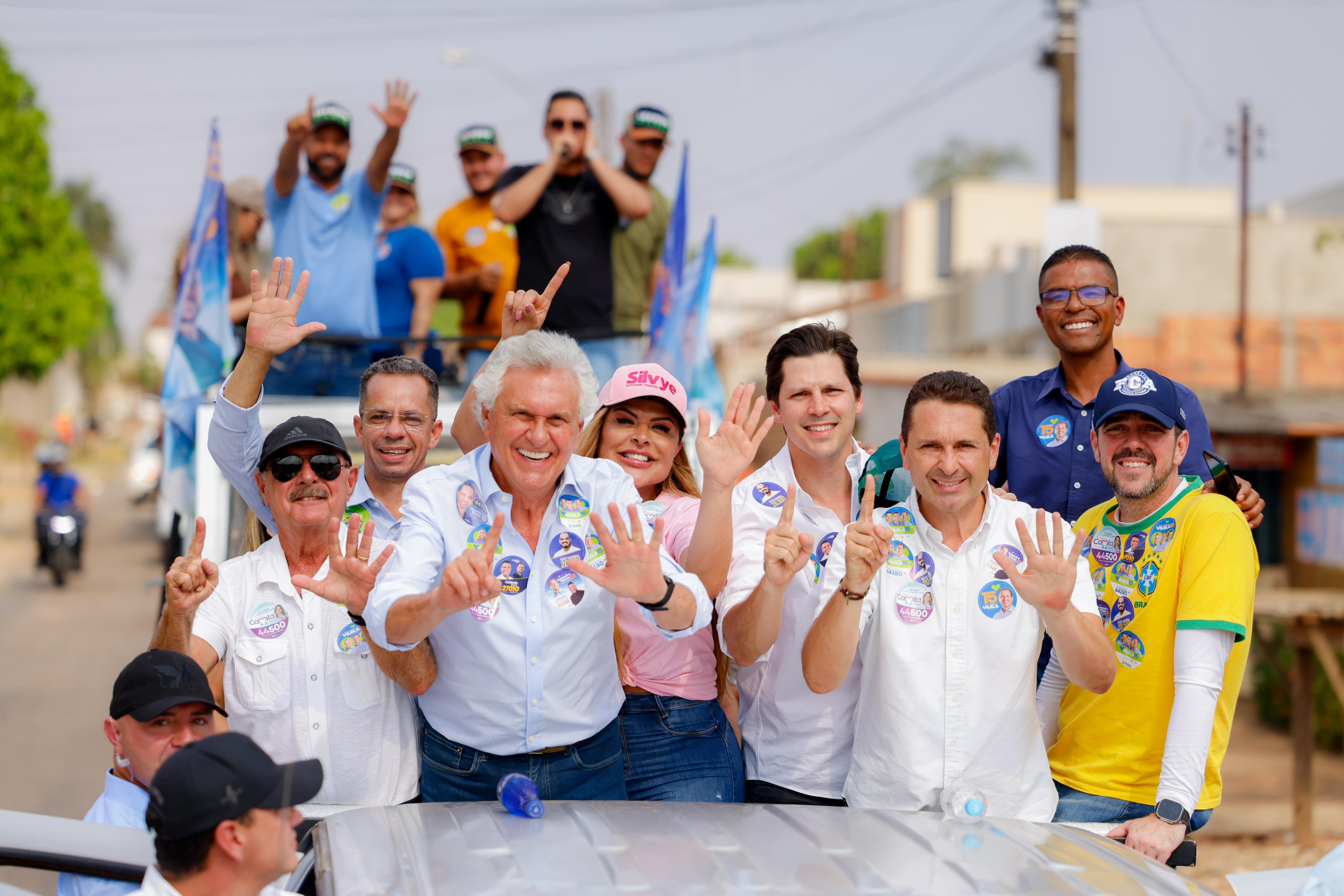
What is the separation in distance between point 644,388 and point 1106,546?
1.33 metres

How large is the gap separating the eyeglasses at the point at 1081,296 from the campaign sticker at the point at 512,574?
1976mm

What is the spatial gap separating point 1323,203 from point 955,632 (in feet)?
129

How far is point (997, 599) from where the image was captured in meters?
3.04

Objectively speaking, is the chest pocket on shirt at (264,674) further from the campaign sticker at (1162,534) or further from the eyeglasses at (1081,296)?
the eyeglasses at (1081,296)

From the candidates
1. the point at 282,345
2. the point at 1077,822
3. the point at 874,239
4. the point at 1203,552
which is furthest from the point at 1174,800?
the point at 874,239

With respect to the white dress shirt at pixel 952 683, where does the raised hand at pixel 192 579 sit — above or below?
above

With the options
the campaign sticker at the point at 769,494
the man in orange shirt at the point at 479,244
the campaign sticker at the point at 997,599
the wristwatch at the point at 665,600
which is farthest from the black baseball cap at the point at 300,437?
the man in orange shirt at the point at 479,244

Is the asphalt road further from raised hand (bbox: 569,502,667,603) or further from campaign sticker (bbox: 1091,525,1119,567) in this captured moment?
campaign sticker (bbox: 1091,525,1119,567)

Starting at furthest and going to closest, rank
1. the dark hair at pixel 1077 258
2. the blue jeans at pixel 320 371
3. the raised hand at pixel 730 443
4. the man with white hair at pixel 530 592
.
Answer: the blue jeans at pixel 320 371, the dark hair at pixel 1077 258, the raised hand at pixel 730 443, the man with white hair at pixel 530 592

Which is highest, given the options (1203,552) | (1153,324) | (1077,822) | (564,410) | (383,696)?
(1153,324)

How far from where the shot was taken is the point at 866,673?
3.11 m

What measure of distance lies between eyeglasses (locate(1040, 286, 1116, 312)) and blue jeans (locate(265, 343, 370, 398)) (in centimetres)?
288

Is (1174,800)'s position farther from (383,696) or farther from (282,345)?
(282,345)

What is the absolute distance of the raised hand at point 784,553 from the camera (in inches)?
115
